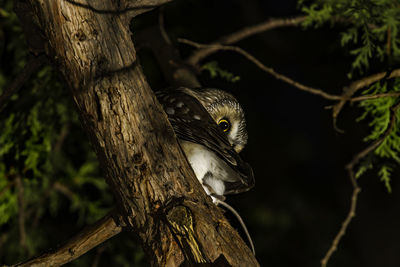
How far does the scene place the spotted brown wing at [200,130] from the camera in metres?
2.15

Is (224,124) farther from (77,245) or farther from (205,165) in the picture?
(77,245)

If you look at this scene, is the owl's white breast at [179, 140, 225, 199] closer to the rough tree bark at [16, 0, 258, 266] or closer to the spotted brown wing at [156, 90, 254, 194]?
the spotted brown wing at [156, 90, 254, 194]

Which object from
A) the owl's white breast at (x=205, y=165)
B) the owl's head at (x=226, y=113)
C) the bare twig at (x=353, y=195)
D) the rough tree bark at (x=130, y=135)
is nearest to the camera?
the rough tree bark at (x=130, y=135)

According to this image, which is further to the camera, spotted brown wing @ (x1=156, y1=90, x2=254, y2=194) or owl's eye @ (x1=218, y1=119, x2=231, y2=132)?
owl's eye @ (x1=218, y1=119, x2=231, y2=132)

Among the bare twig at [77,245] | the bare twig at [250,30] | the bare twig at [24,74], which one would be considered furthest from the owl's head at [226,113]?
the bare twig at [77,245]

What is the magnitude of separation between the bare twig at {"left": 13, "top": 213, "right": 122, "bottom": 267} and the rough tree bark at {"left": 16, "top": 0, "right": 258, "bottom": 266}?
8.7 inches

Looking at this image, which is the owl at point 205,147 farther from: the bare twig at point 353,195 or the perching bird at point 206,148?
the bare twig at point 353,195

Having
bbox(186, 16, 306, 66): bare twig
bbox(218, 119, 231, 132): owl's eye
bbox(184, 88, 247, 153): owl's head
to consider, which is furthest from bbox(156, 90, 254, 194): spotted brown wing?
bbox(186, 16, 306, 66): bare twig

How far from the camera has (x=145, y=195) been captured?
176cm

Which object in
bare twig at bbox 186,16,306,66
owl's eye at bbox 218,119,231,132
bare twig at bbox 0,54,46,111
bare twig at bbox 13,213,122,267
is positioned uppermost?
bare twig at bbox 0,54,46,111

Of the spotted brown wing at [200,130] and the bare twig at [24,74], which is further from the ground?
the bare twig at [24,74]

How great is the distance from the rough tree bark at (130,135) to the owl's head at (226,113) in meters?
0.94

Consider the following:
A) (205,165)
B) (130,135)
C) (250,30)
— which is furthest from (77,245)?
(250,30)

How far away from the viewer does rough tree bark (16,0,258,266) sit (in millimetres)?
1681
